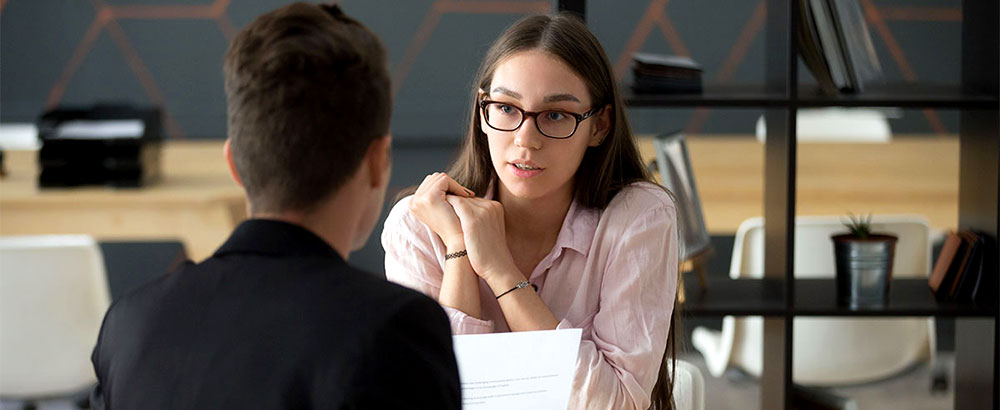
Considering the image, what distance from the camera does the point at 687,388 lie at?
184cm

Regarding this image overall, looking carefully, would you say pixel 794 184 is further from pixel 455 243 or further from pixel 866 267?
pixel 455 243

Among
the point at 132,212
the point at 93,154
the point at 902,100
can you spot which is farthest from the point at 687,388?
the point at 93,154

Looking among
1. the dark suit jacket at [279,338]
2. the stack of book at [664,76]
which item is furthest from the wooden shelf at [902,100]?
the dark suit jacket at [279,338]

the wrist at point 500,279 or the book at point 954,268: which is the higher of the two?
the wrist at point 500,279

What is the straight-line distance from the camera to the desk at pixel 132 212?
357cm

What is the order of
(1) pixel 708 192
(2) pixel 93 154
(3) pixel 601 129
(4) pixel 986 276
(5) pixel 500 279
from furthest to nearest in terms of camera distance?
(1) pixel 708 192, (2) pixel 93 154, (4) pixel 986 276, (3) pixel 601 129, (5) pixel 500 279

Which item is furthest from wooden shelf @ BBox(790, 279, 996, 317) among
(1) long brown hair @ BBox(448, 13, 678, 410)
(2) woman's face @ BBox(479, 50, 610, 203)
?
(2) woman's face @ BBox(479, 50, 610, 203)

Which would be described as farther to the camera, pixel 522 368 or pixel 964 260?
pixel 964 260

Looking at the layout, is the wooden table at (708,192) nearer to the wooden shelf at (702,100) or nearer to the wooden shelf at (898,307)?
the wooden shelf at (898,307)

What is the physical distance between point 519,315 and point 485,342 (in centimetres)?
15

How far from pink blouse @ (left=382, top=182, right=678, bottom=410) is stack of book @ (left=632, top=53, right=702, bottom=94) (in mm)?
547

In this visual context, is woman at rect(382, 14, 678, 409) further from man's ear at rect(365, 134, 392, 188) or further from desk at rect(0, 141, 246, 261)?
desk at rect(0, 141, 246, 261)

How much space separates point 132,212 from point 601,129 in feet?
7.85

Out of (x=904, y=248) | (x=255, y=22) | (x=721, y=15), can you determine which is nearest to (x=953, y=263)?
(x=904, y=248)
